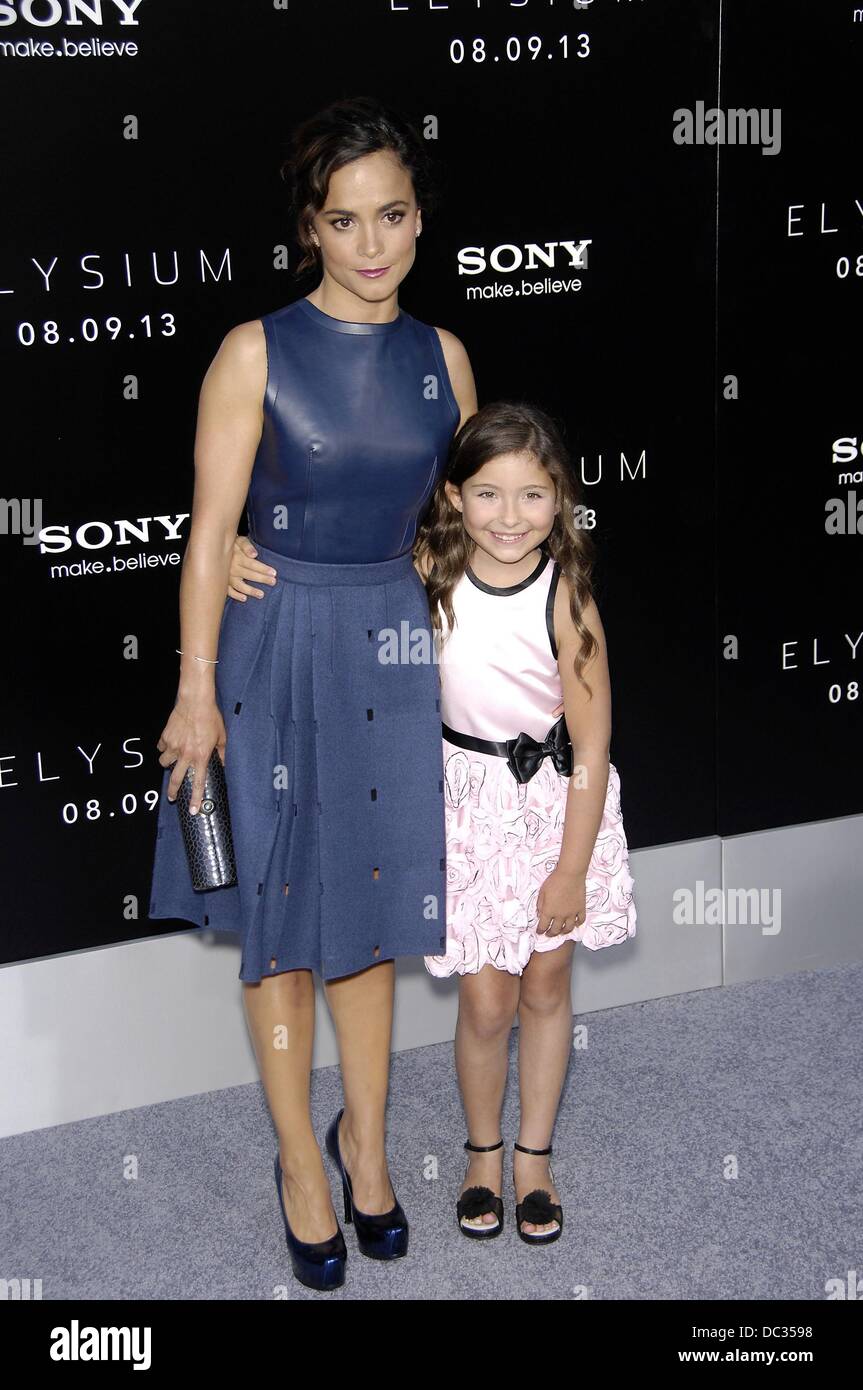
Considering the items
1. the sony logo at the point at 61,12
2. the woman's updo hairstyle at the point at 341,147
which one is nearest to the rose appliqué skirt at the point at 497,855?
the woman's updo hairstyle at the point at 341,147

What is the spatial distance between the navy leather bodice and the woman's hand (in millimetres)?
260

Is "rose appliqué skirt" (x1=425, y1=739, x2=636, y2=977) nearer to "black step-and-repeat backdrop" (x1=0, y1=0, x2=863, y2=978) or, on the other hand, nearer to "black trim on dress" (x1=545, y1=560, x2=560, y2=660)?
"black trim on dress" (x1=545, y1=560, x2=560, y2=660)

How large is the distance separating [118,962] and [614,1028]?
1.03 meters

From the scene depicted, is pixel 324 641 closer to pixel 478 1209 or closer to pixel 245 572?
pixel 245 572

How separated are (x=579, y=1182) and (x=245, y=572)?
1.22 metres

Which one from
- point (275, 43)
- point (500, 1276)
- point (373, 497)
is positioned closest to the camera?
point (373, 497)

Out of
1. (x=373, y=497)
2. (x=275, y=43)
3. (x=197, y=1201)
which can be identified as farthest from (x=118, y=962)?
(x=275, y=43)

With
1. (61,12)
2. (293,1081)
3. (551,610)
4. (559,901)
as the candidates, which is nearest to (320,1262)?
(293,1081)

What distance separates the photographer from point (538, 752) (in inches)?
99.3

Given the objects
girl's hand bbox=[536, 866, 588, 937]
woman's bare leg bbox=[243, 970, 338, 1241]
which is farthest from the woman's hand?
girl's hand bbox=[536, 866, 588, 937]

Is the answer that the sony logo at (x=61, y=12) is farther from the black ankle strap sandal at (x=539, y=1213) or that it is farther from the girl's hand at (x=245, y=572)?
the black ankle strap sandal at (x=539, y=1213)

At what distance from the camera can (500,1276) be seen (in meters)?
2.57

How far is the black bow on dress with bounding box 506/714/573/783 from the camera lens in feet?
8.25
